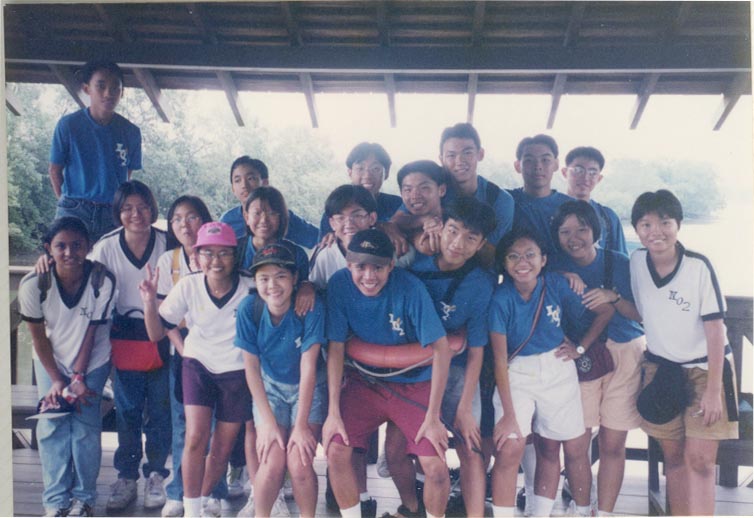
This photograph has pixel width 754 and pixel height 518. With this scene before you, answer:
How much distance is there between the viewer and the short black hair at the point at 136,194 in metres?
3.26

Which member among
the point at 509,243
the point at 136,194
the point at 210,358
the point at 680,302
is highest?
the point at 136,194

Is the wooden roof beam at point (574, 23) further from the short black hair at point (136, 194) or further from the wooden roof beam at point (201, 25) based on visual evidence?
the short black hair at point (136, 194)

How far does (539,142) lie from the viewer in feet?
10.4

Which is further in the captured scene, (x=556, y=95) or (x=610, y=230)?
(x=556, y=95)

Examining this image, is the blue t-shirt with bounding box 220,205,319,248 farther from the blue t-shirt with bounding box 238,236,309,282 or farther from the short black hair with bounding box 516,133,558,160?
the short black hair with bounding box 516,133,558,160

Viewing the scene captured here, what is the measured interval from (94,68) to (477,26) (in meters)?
2.00

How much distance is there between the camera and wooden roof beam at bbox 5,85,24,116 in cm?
328

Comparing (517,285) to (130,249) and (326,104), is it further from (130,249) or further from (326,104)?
(130,249)

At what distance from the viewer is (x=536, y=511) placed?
318 centimetres

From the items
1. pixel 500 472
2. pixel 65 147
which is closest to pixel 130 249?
pixel 65 147

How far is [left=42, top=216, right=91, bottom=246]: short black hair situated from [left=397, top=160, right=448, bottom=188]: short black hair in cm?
167

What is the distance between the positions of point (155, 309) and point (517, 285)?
1.88 meters

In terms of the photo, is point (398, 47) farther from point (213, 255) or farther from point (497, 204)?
point (213, 255)

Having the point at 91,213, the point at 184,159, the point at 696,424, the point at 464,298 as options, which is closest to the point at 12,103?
the point at 91,213
